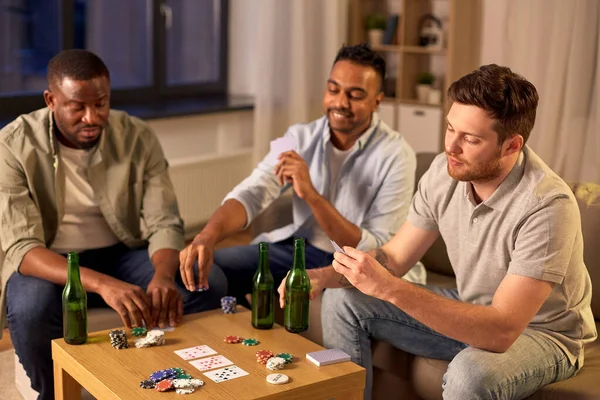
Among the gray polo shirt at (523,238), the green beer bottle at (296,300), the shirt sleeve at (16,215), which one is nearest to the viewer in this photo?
the gray polo shirt at (523,238)

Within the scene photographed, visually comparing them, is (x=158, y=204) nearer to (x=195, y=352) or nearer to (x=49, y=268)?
(x=49, y=268)

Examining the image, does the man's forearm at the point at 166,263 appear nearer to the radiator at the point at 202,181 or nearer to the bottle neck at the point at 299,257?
the bottle neck at the point at 299,257

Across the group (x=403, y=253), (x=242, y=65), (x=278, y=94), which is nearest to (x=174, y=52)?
(x=242, y=65)

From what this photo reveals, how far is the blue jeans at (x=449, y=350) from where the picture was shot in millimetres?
1974

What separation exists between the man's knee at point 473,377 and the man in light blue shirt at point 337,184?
0.74 meters

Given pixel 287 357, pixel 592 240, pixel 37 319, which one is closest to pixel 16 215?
pixel 37 319

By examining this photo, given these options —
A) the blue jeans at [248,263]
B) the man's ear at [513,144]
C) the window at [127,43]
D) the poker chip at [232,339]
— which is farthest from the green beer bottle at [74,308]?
the window at [127,43]

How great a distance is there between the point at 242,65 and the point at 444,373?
3433 millimetres

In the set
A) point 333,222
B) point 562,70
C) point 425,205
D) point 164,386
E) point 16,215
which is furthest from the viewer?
point 562,70

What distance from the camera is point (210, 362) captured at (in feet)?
6.76

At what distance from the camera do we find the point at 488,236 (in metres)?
2.17

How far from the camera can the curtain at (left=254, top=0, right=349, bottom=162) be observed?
4.95 m

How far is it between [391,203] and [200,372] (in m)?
Answer: 1.05

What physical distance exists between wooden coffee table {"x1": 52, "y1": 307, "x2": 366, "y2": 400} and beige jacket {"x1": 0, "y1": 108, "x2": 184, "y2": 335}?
0.53m
